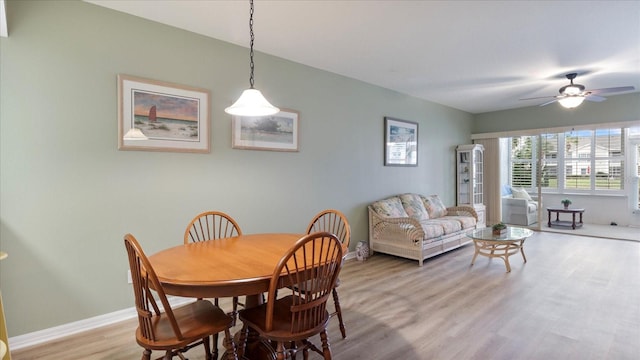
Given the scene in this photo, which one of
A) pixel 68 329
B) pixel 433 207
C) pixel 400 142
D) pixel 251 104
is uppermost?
pixel 400 142

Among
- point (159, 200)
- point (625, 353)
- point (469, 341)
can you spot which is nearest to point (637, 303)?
point (625, 353)

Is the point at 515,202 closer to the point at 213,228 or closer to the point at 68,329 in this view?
the point at 213,228

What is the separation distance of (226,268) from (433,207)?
4.50m

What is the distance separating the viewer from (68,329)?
2486 mm

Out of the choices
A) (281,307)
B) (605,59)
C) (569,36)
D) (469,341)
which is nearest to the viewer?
(281,307)

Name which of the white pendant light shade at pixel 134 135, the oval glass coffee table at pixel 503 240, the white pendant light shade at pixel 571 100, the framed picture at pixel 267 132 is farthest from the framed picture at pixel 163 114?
the white pendant light shade at pixel 571 100

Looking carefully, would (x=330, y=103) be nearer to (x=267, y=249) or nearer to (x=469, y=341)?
(x=267, y=249)

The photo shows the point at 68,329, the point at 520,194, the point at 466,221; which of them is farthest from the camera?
the point at 520,194

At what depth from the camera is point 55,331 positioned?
244cm

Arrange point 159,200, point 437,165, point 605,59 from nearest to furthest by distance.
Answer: point 159,200 < point 605,59 < point 437,165

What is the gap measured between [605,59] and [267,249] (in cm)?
447

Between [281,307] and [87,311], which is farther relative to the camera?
[87,311]

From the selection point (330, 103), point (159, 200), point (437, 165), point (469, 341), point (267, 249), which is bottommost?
point (469, 341)

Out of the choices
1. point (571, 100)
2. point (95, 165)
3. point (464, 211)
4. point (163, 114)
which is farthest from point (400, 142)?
point (95, 165)
